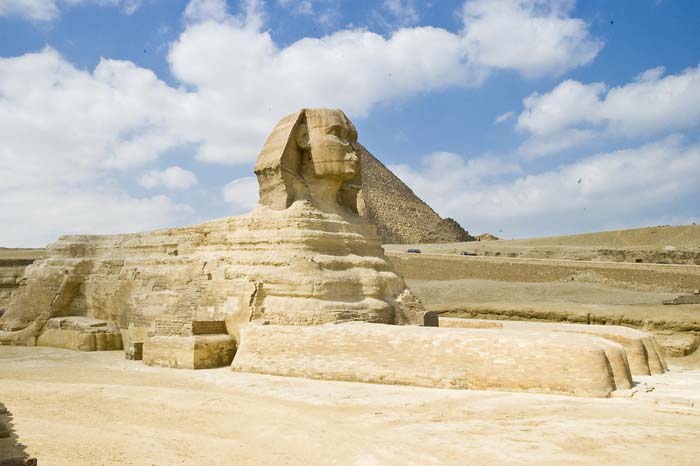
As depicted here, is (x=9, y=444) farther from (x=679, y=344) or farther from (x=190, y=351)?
(x=679, y=344)

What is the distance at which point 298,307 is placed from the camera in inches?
357

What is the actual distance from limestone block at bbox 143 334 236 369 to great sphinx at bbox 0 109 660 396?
0.02m

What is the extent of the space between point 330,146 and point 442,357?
4564 millimetres

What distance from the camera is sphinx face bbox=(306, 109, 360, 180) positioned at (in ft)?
33.9

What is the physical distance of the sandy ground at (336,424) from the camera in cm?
466

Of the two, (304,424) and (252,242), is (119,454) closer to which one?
(304,424)

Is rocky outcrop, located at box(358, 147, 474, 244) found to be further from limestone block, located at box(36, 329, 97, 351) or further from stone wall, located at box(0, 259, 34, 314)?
limestone block, located at box(36, 329, 97, 351)

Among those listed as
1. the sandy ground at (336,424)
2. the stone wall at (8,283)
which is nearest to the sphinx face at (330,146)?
the sandy ground at (336,424)

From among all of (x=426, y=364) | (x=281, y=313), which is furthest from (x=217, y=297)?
(x=426, y=364)

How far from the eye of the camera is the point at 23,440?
4.73 metres

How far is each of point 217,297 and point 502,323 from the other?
5.01 meters

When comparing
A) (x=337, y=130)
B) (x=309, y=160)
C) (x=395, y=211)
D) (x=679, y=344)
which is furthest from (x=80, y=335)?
(x=395, y=211)

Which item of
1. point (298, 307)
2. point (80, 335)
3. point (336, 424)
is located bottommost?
point (336, 424)

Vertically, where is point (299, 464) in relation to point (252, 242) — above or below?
below
